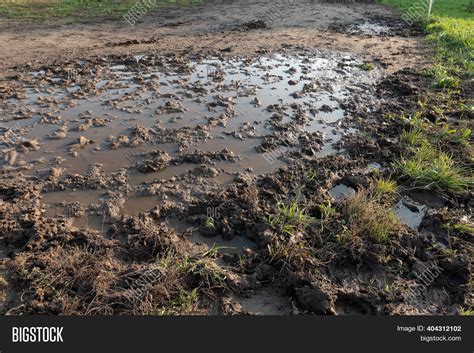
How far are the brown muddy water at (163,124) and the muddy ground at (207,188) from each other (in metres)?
0.04

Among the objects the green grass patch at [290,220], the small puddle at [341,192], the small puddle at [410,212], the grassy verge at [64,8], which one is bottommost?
the small puddle at [410,212]

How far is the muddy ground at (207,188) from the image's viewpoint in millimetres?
3617

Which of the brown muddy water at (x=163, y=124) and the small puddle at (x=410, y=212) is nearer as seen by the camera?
the small puddle at (x=410, y=212)

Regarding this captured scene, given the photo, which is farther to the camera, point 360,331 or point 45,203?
point 45,203

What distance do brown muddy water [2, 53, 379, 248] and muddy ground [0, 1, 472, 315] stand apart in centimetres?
4

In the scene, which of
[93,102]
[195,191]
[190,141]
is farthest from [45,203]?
[93,102]

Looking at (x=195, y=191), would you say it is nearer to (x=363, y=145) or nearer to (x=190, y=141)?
(x=190, y=141)

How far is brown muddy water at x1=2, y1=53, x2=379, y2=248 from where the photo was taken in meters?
5.12

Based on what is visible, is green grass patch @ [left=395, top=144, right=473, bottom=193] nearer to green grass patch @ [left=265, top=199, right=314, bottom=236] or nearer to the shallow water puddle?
the shallow water puddle

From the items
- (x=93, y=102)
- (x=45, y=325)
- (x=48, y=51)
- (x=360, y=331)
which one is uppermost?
(x=48, y=51)

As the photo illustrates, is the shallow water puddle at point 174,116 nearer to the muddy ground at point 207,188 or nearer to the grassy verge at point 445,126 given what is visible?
the muddy ground at point 207,188

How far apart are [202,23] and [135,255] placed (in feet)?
38.9

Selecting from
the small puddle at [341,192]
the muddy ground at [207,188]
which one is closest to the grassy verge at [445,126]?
the muddy ground at [207,188]

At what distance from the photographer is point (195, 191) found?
5.04 meters
